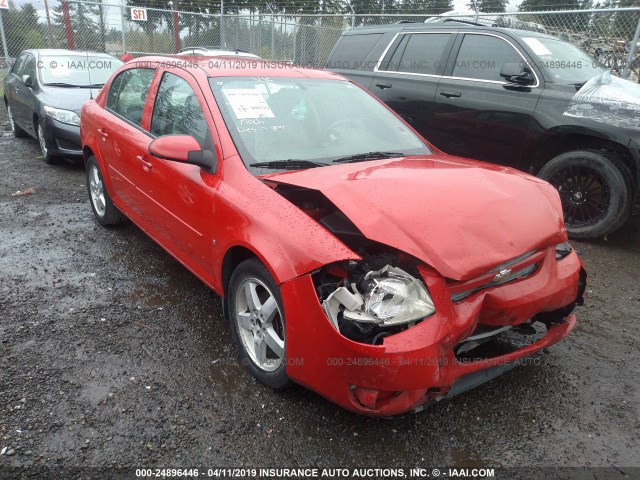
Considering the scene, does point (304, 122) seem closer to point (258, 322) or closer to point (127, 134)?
point (258, 322)

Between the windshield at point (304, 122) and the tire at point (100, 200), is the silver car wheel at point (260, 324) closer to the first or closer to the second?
the windshield at point (304, 122)

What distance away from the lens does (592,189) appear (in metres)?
4.50

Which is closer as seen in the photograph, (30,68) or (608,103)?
(608,103)

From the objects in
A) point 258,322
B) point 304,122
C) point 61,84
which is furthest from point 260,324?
point 61,84

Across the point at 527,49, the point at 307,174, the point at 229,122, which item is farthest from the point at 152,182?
the point at 527,49

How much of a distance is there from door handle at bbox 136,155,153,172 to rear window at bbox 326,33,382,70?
3.77 metres

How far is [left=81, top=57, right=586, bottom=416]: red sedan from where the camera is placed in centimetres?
198

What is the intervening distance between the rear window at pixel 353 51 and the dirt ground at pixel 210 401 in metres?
4.14

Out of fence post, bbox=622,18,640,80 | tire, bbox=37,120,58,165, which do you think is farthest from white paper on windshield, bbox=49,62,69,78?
fence post, bbox=622,18,640,80

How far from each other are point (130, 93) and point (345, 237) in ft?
8.63

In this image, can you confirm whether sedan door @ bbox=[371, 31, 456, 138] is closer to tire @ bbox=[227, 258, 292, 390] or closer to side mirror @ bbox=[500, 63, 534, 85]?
side mirror @ bbox=[500, 63, 534, 85]

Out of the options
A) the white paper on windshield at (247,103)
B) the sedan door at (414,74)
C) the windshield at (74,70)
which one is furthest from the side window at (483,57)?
the windshield at (74,70)

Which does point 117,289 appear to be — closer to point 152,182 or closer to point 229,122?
point 152,182

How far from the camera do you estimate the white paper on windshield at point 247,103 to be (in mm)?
2887
